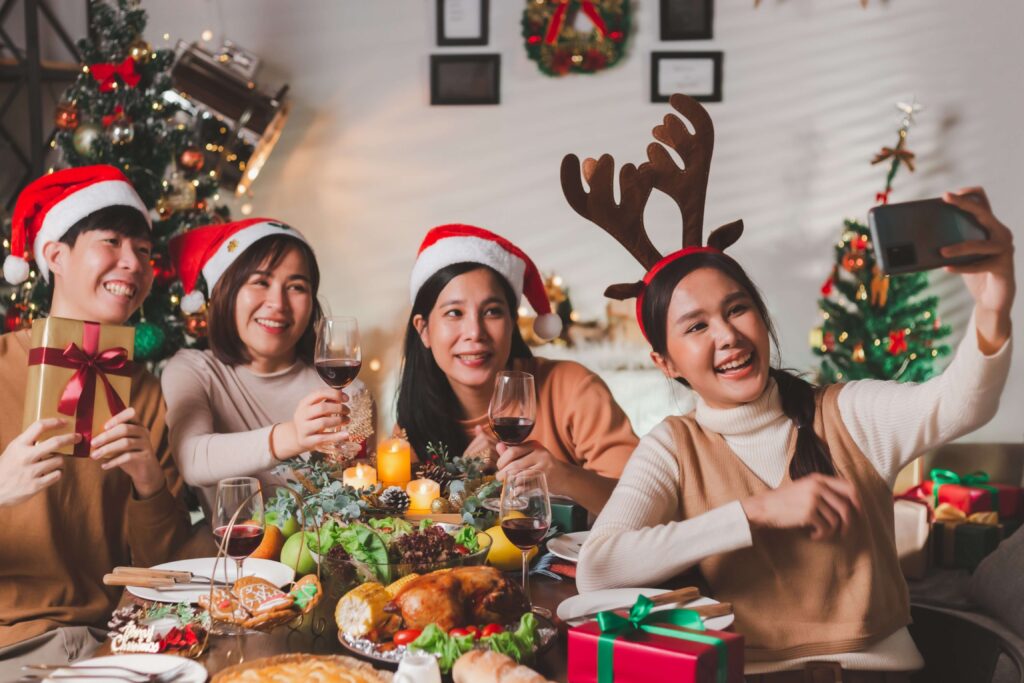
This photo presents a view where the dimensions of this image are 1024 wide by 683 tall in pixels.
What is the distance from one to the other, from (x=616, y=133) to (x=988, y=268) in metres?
3.45

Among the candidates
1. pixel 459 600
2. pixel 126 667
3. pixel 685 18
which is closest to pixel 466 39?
pixel 685 18

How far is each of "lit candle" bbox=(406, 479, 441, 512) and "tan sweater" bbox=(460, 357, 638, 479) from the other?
62 cm

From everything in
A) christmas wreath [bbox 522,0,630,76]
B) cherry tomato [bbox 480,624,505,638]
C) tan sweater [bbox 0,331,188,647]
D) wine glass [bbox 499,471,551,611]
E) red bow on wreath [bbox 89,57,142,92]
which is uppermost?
christmas wreath [bbox 522,0,630,76]

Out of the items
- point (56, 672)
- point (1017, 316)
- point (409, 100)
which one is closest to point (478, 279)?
point (56, 672)

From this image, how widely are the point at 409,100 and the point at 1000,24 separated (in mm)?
3019

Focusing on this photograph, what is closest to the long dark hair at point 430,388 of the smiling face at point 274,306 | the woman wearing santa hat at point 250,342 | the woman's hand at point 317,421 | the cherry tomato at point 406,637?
the woman wearing santa hat at point 250,342

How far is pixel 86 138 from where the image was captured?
11.3ft

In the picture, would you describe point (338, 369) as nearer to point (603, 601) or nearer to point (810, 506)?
point (603, 601)

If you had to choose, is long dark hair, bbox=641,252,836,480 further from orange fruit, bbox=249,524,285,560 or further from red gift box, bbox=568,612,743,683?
orange fruit, bbox=249,524,285,560

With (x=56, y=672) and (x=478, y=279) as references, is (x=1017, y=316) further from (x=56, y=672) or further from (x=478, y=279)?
(x=56, y=672)

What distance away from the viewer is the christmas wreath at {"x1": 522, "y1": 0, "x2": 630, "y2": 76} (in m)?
4.64

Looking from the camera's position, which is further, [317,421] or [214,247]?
[214,247]

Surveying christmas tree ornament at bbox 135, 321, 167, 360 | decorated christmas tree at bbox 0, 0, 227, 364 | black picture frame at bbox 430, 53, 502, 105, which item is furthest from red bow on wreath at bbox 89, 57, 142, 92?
black picture frame at bbox 430, 53, 502, 105

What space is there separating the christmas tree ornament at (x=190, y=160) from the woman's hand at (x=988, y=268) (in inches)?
119
